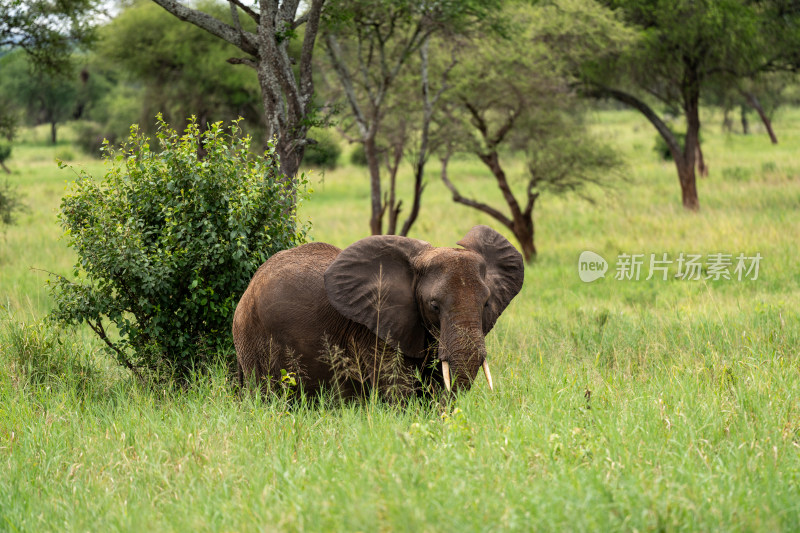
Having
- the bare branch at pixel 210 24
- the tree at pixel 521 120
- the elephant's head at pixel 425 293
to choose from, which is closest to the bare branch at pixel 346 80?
the tree at pixel 521 120

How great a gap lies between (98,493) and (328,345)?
220 centimetres

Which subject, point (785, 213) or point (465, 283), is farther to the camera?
point (785, 213)

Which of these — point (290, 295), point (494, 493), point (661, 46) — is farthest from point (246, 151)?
point (661, 46)

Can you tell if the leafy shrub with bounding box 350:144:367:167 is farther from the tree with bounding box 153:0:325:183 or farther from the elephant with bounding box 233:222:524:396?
the elephant with bounding box 233:222:524:396

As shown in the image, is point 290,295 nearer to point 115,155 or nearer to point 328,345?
point 328,345

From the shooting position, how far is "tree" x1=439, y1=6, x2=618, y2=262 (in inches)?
651

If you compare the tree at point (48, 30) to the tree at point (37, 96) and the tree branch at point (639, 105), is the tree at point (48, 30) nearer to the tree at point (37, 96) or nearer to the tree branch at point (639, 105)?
the tree branch at point (639, 105)

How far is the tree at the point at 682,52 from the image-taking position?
1867 cm

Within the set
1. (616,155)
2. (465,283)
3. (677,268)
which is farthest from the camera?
(616,155)

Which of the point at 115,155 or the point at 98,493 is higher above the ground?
the point at 115,155

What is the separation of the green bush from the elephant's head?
155cm

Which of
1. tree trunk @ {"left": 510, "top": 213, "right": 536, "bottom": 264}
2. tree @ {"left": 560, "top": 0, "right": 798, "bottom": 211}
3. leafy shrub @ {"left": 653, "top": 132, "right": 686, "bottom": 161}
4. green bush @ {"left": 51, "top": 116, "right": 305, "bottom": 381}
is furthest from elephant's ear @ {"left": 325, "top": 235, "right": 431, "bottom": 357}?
leafy shrub @ {"left": 653, "top": 132, "right": 686, "bottom": 161}

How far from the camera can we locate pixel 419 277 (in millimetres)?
6250

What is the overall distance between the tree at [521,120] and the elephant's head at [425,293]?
10402 mm
